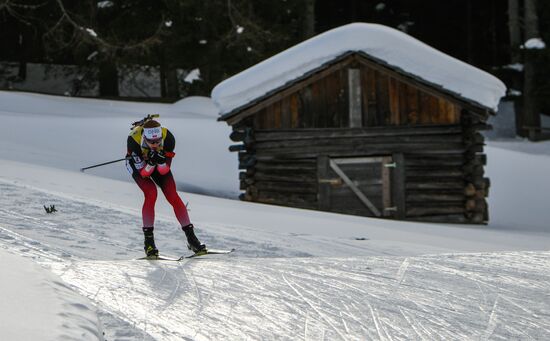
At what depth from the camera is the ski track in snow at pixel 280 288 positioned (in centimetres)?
650

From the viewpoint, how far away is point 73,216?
37.9 ft

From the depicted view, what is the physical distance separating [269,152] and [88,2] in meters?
15.3

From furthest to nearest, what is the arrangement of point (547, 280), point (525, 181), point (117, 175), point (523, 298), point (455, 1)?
point (455, 1), point (525, 181), point (117, 175), point (547, 280), point (523, 298)

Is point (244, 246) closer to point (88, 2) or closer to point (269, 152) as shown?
point (269, 152)

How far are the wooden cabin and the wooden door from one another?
2 cm

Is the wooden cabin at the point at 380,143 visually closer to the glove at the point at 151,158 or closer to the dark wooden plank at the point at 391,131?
the dark wooden plank at the point at 391,131

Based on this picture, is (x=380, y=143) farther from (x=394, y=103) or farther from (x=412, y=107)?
(x=412, y=107)

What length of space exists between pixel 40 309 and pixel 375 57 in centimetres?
1236

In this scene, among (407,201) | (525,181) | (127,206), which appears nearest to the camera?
(127,206)

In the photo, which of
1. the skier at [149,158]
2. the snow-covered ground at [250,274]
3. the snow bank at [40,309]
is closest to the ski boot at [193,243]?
the snow-covered ground at [250,274]

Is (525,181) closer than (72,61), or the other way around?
(525,181)

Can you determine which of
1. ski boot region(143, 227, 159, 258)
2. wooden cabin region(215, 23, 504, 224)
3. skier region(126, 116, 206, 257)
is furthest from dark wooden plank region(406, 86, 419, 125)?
ski boot region(143, 227, 159, 258)

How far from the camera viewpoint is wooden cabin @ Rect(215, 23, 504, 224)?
17.2 meters

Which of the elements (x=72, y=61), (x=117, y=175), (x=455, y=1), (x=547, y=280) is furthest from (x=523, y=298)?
(x=455, y=1)
